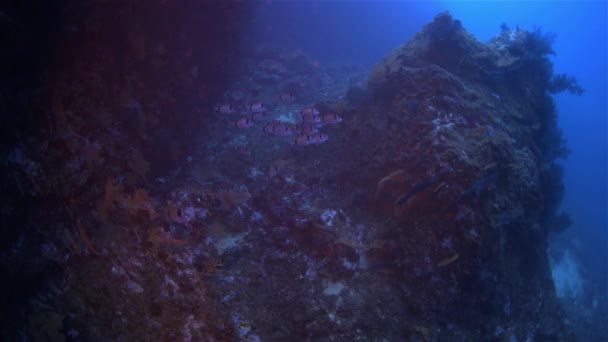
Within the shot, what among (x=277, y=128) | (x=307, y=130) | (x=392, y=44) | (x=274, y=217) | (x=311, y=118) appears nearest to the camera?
(x=274, y=217)

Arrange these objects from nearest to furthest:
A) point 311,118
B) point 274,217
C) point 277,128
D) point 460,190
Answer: point 460,190 → point 274,217 → point 277,128 → point 311,118

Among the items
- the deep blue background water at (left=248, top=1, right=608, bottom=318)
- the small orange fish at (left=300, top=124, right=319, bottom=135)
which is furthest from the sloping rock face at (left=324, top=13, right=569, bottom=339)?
the deep blue background water at (left=248, top=1, right=608, bottom=318)

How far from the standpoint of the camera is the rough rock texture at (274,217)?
4.78 metres

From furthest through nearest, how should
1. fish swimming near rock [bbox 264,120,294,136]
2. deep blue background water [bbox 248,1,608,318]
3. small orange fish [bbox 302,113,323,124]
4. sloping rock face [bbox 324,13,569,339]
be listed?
deep blue background water [bbox 248,1,608,318], small orange fish [bbox 302,113,323,124], fish swimming near rock [bbox 264,120,294,136], sloping rock face [bbox 324,13,569,339]

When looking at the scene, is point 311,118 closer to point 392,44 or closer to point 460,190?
point 460,190

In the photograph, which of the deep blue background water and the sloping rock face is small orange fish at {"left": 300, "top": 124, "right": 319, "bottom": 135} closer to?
the sloping rock face

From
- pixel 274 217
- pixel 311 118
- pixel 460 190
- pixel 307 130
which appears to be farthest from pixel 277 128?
pixel 460 190

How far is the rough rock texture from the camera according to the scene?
4.78 m

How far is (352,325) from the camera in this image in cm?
544

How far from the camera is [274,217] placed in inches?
285

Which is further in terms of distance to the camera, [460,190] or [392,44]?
[392,44]

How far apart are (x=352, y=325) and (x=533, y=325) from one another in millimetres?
5156

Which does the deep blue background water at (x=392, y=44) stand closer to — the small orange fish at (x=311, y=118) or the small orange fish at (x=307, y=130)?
the small orange fish at (x=311, y=118)

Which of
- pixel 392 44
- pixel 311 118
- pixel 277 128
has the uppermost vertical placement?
pixel 392 44
